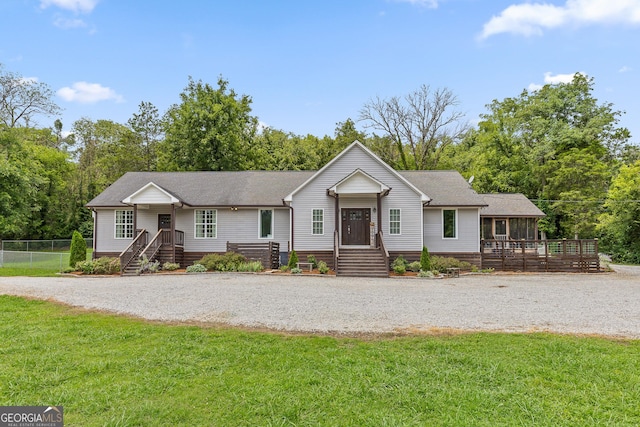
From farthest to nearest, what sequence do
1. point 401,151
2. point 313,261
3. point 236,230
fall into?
point 401,151 < point 236,230 < point 313,261

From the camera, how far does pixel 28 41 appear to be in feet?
56.3

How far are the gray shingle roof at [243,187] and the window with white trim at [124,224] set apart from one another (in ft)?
2.18

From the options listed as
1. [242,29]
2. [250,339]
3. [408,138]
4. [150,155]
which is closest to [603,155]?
[408,138]

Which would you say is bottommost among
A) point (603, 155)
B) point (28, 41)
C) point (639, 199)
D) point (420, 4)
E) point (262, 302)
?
point (262, 302)

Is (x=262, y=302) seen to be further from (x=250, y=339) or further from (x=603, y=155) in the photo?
(x=603, y=155)

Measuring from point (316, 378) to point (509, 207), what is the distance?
23.8 metres

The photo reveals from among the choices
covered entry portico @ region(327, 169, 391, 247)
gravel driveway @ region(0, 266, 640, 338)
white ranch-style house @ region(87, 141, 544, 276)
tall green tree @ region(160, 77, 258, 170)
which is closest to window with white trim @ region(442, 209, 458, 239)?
white ranch-style house @ region(87, 141, 544, 276)

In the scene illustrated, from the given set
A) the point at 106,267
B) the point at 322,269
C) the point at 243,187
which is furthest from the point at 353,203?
the point at 106,267

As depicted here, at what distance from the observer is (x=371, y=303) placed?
9.75 metres

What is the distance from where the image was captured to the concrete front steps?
17155mm

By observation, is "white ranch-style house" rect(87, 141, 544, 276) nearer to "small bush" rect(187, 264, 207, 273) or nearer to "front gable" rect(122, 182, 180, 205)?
"front gable" rect(122, 182, 180, 205)

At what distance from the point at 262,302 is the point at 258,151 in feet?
99.0

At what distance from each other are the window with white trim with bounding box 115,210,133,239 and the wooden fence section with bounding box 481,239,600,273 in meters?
19.5

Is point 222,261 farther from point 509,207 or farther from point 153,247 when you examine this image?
point 509,207
